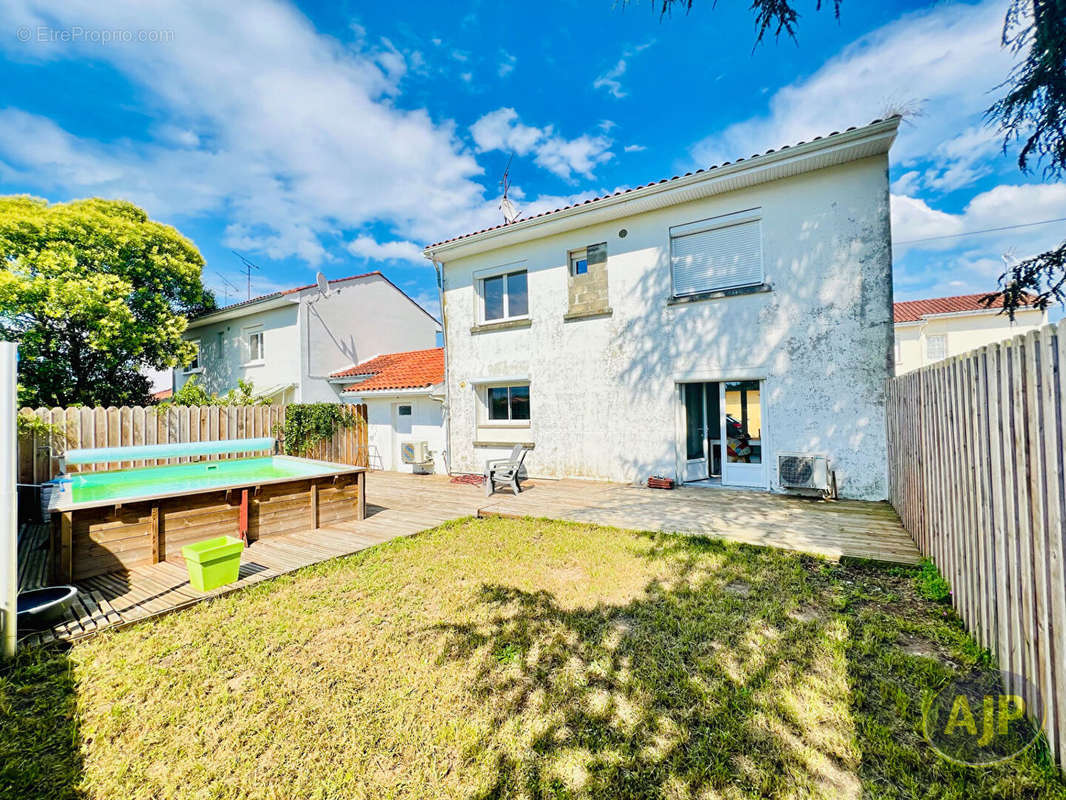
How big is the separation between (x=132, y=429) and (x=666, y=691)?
12.8 meters

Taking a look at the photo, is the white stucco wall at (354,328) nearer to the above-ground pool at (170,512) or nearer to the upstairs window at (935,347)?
the above-ground pool at (170,512)

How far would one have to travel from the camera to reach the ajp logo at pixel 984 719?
7.43 ft

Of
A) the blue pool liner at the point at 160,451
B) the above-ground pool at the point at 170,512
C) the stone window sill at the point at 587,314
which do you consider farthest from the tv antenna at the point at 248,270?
the stone window sill at the point at 587,314

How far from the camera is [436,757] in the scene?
2.41 m

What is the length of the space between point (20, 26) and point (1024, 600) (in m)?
15.3

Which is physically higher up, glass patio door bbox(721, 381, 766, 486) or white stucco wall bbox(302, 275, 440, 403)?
white stucco wall bbox(302, 275, 440, 403)

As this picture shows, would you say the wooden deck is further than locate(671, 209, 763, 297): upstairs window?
No

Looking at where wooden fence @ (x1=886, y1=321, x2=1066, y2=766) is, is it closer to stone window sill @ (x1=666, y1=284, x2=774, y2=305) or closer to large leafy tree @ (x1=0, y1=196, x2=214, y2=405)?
stone window sill @ (x1=666, y1=284, x2=774, y2=305)

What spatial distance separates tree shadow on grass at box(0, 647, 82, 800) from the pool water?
3387 mm

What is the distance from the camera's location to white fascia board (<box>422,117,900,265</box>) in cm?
754

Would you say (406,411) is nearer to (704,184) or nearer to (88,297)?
(704,184)

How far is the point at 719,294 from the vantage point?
9.32 m

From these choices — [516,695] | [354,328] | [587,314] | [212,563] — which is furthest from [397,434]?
[516,695]

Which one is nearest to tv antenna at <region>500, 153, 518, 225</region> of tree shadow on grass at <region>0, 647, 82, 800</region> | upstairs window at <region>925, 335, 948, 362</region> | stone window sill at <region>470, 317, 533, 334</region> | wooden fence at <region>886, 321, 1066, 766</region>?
stone window sill at <region>470, 317, 533, 334</region>
